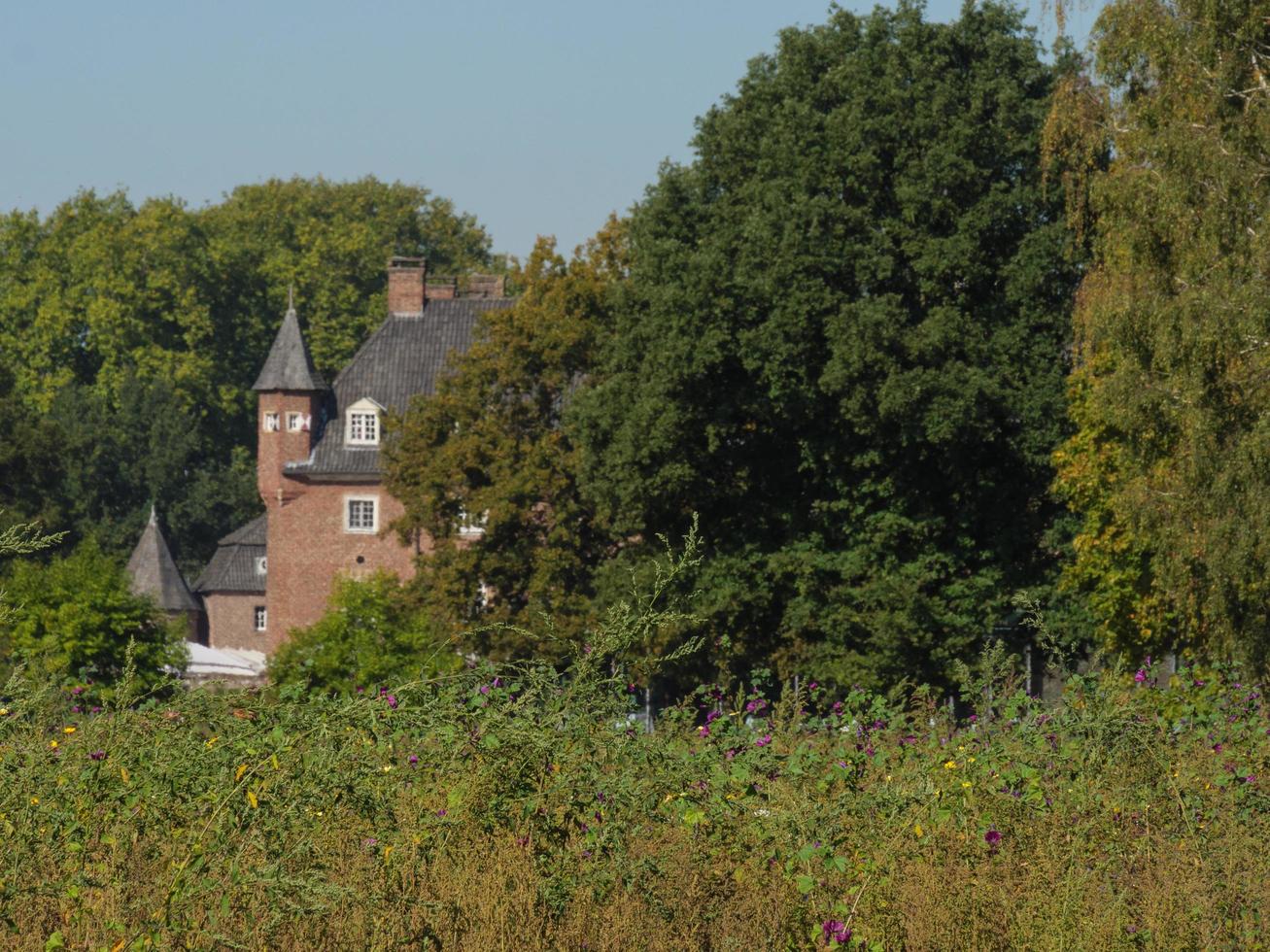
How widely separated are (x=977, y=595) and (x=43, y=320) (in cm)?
5828


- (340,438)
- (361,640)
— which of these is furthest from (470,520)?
(340,438)

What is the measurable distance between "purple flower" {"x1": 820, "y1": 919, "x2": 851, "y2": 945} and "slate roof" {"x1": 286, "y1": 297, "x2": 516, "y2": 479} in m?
53.1

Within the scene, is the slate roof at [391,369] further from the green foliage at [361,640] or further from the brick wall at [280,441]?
the green foliage at [361,640]

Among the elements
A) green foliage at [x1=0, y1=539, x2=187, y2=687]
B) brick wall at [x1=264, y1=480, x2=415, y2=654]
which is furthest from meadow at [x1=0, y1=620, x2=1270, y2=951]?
brick wall at [x1=264, y1=480, x2=415, y2=654]

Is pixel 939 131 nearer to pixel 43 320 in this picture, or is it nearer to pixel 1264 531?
pixel 1264 531

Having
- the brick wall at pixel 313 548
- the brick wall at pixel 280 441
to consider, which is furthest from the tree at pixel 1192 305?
the brick wall at pixel 280 441

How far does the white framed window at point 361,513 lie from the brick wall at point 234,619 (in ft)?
58.8

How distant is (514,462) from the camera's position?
133 ft

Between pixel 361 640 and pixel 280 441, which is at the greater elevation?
pixel 280 441

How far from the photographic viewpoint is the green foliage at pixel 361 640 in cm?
4003

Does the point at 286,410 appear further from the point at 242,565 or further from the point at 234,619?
the point at 234,619

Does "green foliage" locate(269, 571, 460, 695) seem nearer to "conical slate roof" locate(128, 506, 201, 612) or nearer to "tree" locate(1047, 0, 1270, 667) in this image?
"tree" locate(1047, 0, 1270, 667)

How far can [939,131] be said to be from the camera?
32.6 m

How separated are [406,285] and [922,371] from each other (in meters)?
33.0
